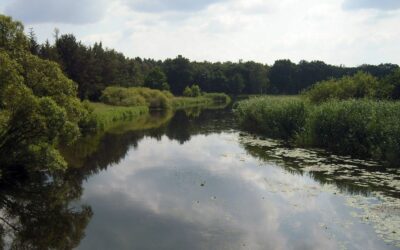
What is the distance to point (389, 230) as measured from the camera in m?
13.8

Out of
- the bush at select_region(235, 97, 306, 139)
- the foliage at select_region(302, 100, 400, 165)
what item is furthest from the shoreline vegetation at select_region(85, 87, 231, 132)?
the foliage at select_region(302, 100, 400, 165)

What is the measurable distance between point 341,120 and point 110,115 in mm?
31933

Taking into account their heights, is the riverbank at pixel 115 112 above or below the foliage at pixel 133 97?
below

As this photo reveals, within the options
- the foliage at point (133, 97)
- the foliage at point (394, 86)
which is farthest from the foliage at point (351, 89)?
the foliage at point (133, 97)

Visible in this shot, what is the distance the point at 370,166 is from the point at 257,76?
371ft

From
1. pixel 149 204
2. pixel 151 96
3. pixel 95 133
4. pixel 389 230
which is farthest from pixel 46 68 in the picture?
pixel 151 96

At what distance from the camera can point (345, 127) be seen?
27062 mm

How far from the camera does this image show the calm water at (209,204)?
44.9 feet

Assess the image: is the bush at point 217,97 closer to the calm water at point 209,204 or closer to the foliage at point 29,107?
the calm water at point 209,204

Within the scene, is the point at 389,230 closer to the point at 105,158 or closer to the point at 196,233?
the point at 196,233

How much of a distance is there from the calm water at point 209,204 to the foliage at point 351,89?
14390 mm

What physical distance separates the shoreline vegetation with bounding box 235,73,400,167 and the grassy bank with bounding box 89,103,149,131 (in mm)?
15512

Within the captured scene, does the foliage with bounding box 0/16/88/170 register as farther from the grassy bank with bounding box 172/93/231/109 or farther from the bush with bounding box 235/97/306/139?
the grassy bank with bounding box 172/93/231/109

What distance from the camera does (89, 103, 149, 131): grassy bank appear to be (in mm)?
43784
